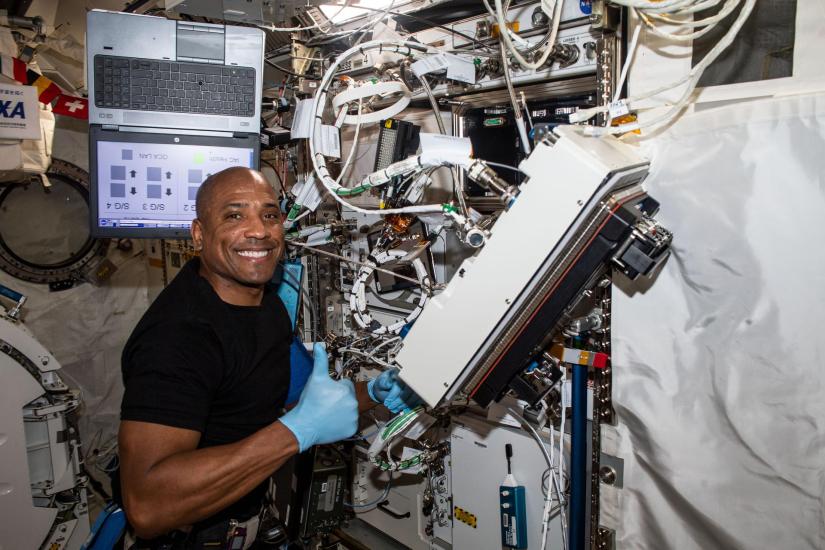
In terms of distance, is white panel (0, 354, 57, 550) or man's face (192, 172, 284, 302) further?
white panel (0, 354, 57, 550)

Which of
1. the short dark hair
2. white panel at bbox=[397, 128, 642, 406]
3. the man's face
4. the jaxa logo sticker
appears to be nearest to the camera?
white panel at bbox=[397, 128, 642, 406]

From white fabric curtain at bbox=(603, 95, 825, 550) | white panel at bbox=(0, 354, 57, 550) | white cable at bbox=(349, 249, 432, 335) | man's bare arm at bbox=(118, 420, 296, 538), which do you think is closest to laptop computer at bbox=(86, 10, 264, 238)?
white cable at bbox=(349, 249, 432, 335)

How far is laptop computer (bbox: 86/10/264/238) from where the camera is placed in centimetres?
220

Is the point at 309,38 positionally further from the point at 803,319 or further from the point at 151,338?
the point at 803,319

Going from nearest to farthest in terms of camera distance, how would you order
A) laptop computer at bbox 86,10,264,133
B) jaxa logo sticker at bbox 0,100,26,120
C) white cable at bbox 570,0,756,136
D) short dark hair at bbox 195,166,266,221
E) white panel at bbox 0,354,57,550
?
white cable at bbox 570,0,756,136, short dark hair at bbox 195,166,266,221, laptop computer at bbox 86,10,264,133, white panel at bbox 0,354,57,550, jaxa logo sticker at bbox 0,100,26,120

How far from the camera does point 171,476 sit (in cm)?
138

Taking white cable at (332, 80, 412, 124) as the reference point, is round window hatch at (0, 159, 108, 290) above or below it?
below

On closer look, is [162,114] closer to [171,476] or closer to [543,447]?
[171,476]

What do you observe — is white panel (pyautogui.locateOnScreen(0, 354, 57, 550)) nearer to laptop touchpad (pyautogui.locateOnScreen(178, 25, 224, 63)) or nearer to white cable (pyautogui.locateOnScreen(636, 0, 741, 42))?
laptop touchpad (pyautogui.locateOnScreen(178, 25, 224, 63))

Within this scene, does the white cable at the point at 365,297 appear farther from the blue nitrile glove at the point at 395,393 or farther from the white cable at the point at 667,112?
the white cable at the point at 667,112

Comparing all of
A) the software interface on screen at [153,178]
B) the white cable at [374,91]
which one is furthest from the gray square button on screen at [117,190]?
the white cable at [374,91]

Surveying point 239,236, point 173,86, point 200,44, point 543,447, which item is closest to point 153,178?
point 173,86

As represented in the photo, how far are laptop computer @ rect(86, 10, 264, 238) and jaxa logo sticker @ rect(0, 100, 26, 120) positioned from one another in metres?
1.45

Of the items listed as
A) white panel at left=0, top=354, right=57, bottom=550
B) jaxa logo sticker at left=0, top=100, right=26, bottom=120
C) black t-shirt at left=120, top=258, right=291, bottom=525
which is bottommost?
white panel at left=0, top=354, right=57, bottom=550
